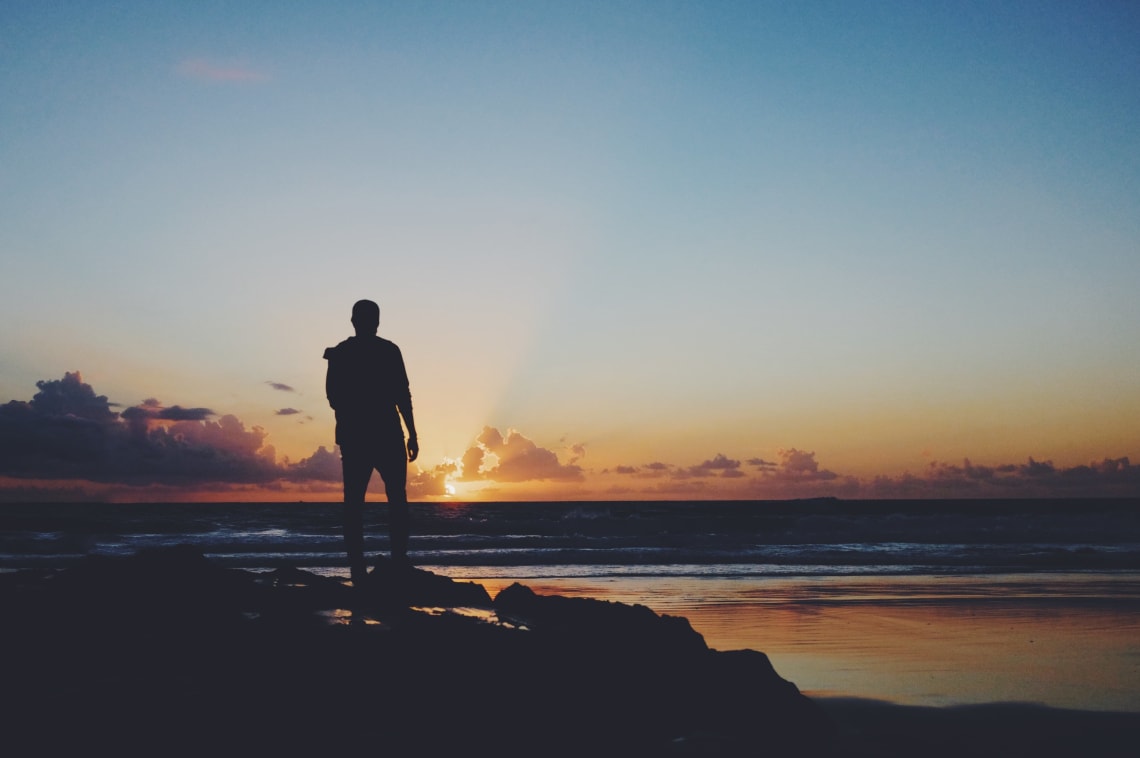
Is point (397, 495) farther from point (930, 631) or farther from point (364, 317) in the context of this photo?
point (930, 631)

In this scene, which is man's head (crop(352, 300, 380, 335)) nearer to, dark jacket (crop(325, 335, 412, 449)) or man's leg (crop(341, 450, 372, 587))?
dark jacket (crop(325, 335, 412, 449))

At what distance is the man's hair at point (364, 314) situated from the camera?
7.48 m

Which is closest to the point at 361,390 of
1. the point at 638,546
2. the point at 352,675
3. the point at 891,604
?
the point at 352,675

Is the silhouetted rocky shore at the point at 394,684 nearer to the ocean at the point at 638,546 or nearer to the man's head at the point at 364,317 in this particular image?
the man's head at the point at 364,317

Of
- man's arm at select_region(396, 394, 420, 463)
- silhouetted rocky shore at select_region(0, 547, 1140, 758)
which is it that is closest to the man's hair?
man's arm at select_region(396, 394, 420, 463)

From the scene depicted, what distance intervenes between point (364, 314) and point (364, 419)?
3.06ft

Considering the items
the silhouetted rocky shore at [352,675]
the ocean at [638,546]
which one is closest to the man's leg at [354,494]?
the silhouetted rocky shore at [352,675]

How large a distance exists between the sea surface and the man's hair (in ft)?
16.1

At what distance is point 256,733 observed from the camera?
399 cm

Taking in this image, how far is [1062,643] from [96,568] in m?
9.76

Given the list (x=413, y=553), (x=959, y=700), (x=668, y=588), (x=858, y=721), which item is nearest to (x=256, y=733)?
(x=858, y=721)

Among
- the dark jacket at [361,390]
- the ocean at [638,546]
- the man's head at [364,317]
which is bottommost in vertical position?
the ocean at [638,546]

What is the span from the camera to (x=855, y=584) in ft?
53.3

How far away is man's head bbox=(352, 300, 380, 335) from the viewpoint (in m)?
7.48
